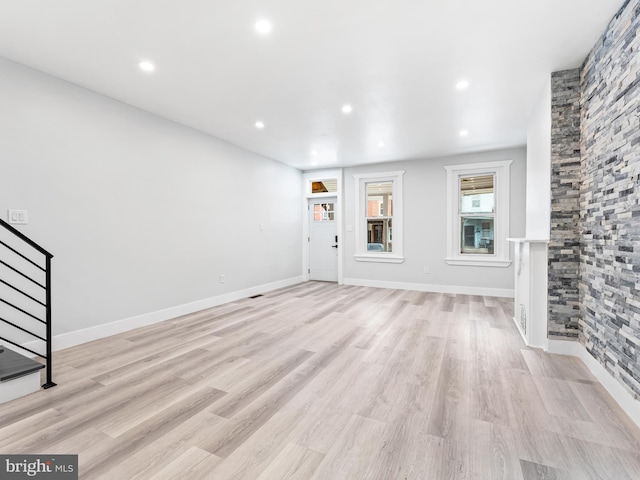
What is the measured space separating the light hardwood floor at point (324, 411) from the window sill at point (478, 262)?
2466 millimetres

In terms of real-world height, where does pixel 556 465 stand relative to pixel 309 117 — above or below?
below

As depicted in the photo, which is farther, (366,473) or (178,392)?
(178,392)

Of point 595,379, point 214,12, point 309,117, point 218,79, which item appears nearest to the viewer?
point 214,12

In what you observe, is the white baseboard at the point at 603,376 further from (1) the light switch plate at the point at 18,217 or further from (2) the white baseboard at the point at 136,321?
(1) the light switch plate at the point at 18,217

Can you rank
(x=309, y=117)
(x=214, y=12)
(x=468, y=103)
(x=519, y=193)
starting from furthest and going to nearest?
(x=519, y=193), (x=309, y=117), (x=468, y=103), (x=214, y=12)

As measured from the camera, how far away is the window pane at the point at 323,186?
7.05 metres

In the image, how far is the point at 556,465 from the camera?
1.47m

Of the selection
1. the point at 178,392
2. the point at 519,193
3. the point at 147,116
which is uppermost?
the point at 147,116

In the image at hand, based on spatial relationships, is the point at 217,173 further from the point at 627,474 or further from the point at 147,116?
the point at 627,474

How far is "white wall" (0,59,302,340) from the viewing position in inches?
109

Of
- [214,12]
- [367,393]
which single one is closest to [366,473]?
[367,393]

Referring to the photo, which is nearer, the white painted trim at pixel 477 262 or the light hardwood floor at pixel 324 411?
the light hardwood floor at pixel 324 411

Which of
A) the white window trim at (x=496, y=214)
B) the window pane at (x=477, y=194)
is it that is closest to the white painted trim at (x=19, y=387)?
the white window trim at (x=496, y=214)

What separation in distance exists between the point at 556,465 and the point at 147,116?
4.75 metres
